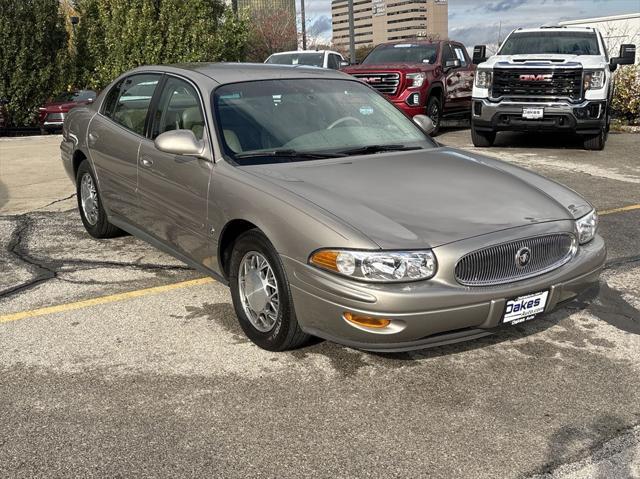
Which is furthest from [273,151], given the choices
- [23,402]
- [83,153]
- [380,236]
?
[83,153]

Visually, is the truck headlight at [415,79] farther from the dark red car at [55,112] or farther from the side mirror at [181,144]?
the side mirror at [181,144]

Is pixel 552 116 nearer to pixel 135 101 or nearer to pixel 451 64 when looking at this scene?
pixel 451 64

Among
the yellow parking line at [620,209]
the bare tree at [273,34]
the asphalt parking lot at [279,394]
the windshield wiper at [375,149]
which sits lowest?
the yellow parking line at [620,209]

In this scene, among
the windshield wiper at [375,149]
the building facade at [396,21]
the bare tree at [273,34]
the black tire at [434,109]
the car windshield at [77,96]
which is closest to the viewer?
the windshield wiper at [375,149]

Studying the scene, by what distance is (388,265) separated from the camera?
11.0 feet

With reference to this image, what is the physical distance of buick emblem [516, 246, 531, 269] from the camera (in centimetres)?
359

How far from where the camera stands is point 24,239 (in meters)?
6.55

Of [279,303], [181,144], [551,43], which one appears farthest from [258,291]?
[551,43]

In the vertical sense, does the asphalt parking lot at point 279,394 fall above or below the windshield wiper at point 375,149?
below

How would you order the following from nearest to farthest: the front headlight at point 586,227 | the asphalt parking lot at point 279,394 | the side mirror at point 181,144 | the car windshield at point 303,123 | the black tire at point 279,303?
the asphalt parking lot at point 279,394
the black tire at point 279,303
the front headlight at point 586,227
the side mirror at point 181,144
the car windshield at point 303,123

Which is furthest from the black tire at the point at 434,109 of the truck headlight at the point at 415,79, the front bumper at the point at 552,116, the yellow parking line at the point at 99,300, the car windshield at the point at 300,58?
the yellow parking line at the point at 99,300

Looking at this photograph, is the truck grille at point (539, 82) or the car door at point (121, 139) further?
the truck grille at point (539, 82)

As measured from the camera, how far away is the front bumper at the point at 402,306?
10.9ft

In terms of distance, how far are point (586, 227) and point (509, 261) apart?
763 mm
